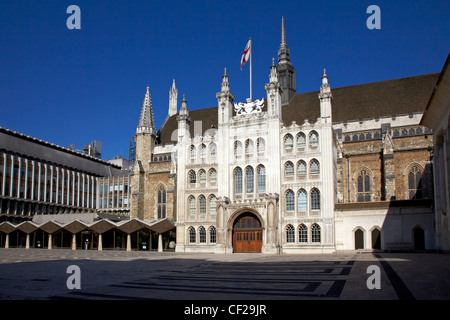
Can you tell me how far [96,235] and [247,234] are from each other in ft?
68.1

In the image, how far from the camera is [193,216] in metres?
49.8

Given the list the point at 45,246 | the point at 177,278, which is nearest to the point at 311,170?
the point at 177,278

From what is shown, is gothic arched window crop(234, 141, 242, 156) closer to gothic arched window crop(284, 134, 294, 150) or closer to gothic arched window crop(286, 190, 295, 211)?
gothic arched window crop(284, 134, 294, 150)

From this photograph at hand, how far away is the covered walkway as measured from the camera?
5047 cm

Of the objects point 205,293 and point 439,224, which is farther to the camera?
point 439,224

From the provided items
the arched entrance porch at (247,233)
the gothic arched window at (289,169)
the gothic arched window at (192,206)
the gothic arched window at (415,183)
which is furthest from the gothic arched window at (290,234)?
the gothic arched window at (415,183)

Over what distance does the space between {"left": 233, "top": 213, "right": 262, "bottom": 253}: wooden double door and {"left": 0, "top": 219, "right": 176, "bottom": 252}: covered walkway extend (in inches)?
355

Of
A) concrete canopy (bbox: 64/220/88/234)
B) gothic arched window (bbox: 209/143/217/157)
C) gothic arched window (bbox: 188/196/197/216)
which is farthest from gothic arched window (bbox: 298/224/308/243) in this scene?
concrete canopy (bbox: 64/220/88/234)

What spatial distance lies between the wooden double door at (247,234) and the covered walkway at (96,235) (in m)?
9.01

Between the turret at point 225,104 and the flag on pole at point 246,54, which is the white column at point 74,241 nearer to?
the turret at point 225,104

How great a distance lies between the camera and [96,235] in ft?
180

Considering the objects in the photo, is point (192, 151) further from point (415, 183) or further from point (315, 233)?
point (415, 183)

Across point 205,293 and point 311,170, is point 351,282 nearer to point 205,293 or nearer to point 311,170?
point 205,293

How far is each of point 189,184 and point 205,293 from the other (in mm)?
36137
